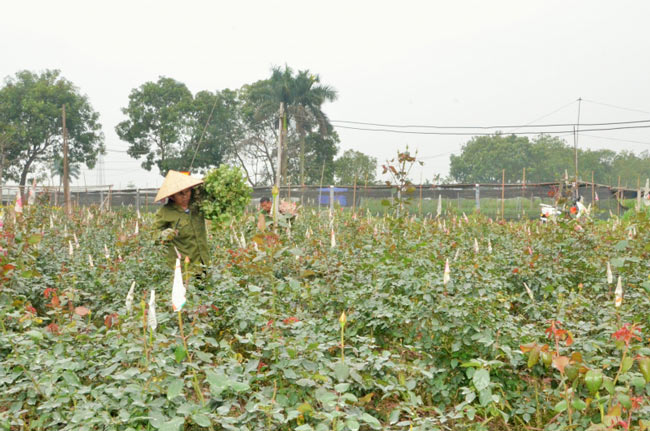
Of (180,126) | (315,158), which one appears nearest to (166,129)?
(180,126)

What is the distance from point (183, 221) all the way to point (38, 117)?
37.9 m

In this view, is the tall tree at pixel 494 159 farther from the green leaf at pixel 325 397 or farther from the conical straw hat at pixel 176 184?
the green leaf at pixel 325 397

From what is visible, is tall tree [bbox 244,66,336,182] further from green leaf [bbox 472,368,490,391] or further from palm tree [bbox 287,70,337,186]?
green leaf [bbox 472,368,490,391]

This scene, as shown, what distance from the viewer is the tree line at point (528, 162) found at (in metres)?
59.2

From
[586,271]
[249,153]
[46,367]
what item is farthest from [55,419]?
[249,153]

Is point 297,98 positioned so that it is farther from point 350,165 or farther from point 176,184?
point 176,184

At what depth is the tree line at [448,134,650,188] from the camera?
5919cm

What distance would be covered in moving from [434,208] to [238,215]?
12682 millimetres

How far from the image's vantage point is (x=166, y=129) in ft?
125

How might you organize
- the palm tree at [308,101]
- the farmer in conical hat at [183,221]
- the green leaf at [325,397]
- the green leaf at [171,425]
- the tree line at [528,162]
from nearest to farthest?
the green leaf at [171,425], the green leaf at [325,397], the farmer in conical hat at [183,221], the palm tree at [308,101], the tree line at [528,162]

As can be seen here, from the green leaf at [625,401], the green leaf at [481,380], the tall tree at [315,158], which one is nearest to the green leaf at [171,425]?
the green leaf at [481,380]

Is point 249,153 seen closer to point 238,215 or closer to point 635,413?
point 238,215

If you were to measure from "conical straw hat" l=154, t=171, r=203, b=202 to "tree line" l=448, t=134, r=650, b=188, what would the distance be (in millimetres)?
57057

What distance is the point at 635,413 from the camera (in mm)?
2113
